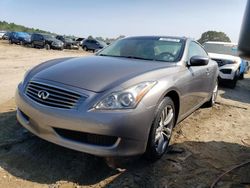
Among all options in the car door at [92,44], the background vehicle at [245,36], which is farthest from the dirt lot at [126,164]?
the car door at [92,44]

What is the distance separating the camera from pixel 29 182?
292 centimetres

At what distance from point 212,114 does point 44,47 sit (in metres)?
27.5

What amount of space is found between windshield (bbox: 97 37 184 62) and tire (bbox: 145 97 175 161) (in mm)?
867

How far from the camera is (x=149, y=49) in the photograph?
15.0ft

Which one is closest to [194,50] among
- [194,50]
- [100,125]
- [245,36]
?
[194,50]

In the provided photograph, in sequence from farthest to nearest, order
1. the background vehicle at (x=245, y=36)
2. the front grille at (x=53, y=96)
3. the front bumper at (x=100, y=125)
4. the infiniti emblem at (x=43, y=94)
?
the infiniti emblem at (x=43, y=94) → the front grille at (x=53, y=96) → the front bumper at (x=100, y=125) → the background vehicle at (x=245, y=36)

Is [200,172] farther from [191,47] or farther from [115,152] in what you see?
[191,47]

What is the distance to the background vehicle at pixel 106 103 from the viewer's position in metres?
2.90

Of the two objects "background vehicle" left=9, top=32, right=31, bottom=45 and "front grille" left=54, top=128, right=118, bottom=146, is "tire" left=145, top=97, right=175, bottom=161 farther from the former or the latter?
"background vehicle" left=9, top=32, right=31, bottom=45

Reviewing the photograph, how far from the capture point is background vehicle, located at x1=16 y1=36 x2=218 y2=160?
2.90m

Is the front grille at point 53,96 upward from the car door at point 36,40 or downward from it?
upward

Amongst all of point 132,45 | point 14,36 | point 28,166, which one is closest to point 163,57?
point 132,45

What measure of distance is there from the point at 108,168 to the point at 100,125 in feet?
2.25

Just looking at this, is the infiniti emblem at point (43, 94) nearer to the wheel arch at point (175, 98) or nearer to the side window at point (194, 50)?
the wheel arch at point (175, 98)
